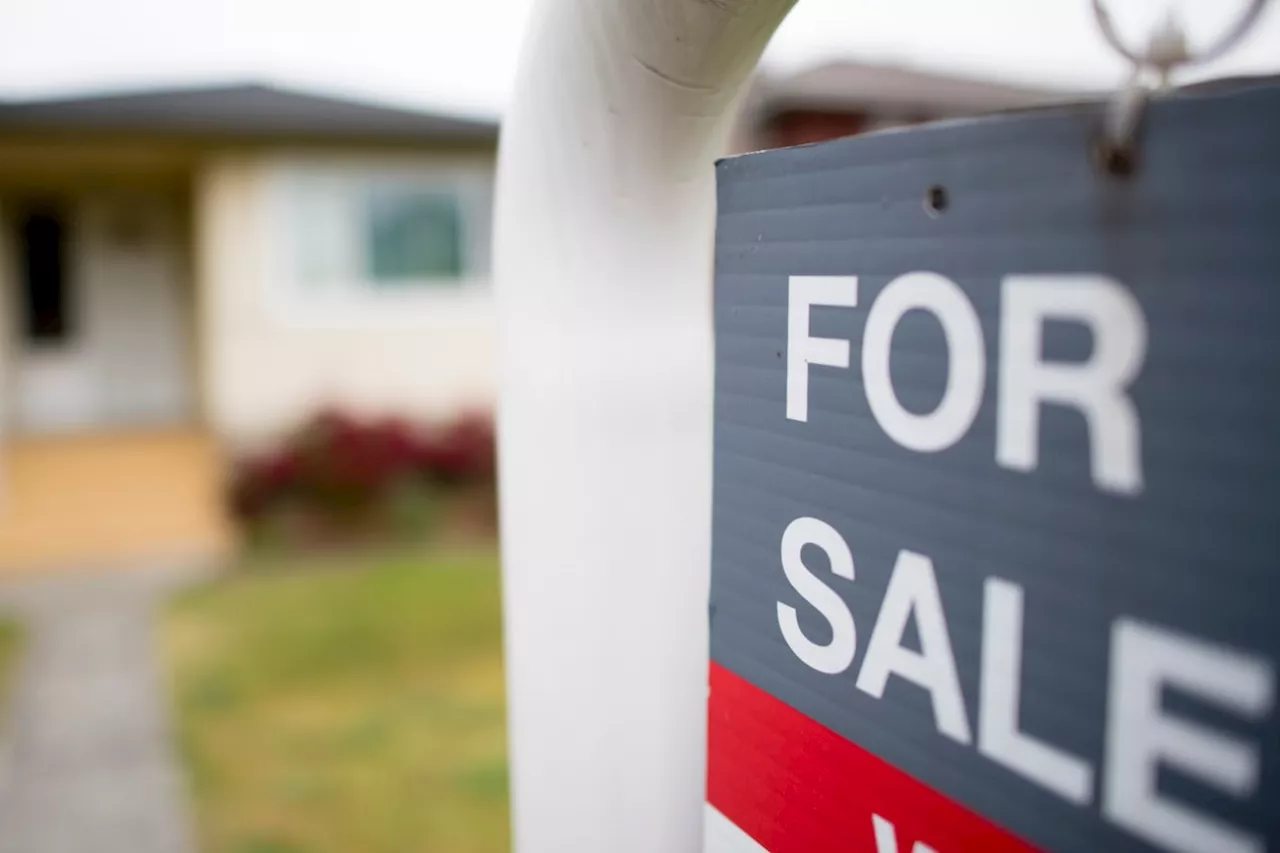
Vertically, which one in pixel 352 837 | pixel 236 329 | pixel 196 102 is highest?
pixel 196 102

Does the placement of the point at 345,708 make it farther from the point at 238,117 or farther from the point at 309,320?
the point at 238,117

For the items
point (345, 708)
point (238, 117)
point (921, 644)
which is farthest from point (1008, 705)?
point (238, 117)

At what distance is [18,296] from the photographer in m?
13.4

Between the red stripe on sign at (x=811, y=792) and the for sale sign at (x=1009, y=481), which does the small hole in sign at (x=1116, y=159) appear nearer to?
the for sale sign at (x=1009, y=481)

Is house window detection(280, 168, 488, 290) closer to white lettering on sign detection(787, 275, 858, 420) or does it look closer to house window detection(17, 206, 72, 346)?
house window detection(17, 206, 72, 346)

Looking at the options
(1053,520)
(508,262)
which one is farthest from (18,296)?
(1053,520)

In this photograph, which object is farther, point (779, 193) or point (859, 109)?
point (859, 109)

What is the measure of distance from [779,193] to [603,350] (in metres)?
0.40

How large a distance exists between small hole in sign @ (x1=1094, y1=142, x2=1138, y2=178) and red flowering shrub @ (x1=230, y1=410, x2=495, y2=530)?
9099 mm

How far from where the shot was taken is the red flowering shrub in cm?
945

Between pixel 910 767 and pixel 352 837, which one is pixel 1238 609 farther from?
pixel 352 837

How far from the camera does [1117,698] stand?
945 mm

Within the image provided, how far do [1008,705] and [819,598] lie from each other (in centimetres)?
28

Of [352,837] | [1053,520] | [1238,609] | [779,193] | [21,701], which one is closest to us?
[1238,609]
